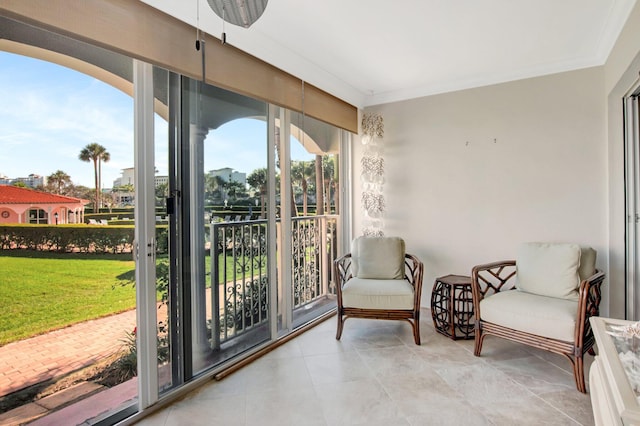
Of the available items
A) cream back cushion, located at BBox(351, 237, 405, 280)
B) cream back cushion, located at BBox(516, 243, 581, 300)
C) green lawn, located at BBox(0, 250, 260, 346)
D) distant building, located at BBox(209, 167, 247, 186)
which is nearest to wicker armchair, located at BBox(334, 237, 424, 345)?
cream back cushion, located at BBox(351, 237, 405, 280)

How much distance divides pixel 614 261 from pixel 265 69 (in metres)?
3.29

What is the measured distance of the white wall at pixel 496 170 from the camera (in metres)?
2.97

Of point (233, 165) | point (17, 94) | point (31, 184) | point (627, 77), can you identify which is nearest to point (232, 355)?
point (233, 165)

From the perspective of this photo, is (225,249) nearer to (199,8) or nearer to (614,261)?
(199,8)

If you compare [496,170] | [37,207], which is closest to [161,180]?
[37,207]

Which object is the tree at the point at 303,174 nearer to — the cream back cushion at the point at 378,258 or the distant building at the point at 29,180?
the cream back cushion at the point at 378,258

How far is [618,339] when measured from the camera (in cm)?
139

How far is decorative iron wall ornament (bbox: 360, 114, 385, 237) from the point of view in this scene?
3828 mm

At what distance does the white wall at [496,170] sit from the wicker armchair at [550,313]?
485 millimetres

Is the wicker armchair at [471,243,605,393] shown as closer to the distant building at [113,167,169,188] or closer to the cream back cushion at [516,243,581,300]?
the cream back cushion at [516,243,581,300]

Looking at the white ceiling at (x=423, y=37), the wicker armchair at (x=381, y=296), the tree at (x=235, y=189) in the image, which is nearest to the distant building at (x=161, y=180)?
the tree at (x=235, y=189)

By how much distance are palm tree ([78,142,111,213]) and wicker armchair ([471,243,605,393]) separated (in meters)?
2.69

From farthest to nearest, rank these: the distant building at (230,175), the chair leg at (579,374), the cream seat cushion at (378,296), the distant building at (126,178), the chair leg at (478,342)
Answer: the cream seat cushion at (378,296) → the chair leg at (478,342) → the distant building at (230,175) → the chair leg at (579,374) → the distant building at (126,178)

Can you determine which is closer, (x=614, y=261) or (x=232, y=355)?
(x=232, y=355)
